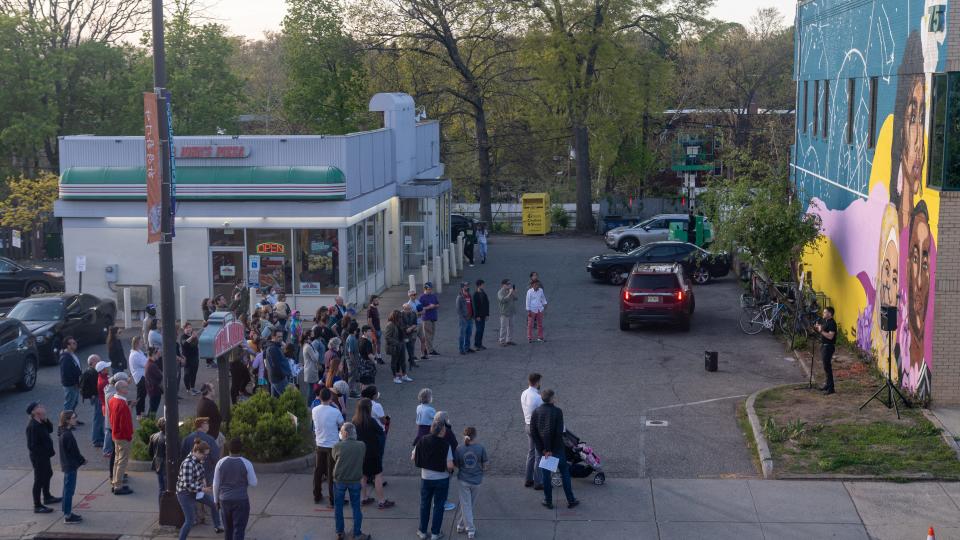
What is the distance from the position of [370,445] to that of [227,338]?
3462mm

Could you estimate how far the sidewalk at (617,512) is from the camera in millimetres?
12750

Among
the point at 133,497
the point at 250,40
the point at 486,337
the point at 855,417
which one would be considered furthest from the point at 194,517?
the point at 250,40

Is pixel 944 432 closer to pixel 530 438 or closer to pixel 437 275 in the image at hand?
pixel 530 438

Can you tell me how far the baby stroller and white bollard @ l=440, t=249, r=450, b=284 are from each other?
1977 cm

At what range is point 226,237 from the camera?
92.2 ft

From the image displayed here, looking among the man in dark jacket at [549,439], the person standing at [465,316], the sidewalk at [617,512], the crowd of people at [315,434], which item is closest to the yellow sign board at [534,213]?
the person standing at [465,316]

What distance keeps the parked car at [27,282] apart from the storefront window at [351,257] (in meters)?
9.72

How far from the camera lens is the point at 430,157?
1583 inches

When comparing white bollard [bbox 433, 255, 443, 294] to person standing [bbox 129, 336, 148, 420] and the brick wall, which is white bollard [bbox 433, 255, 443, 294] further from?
the brick wall

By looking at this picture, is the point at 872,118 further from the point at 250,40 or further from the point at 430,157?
the point at 250,40

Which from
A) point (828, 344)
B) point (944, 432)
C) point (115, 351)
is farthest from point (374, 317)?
point (944, 432)

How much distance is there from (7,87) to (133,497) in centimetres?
3177

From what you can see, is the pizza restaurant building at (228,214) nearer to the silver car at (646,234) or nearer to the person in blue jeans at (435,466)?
the silver car at (646,234)

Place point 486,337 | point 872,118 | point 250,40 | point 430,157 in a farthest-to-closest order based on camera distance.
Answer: point 250,40, point 430,157, point 486,337, point 872,118
